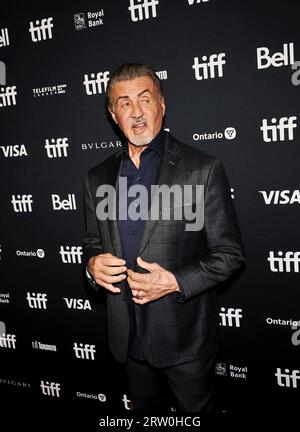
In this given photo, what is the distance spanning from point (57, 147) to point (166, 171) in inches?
45.5

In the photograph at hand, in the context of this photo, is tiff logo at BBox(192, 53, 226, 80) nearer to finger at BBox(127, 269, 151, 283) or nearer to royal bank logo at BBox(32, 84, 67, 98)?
royal bank logo at BBox(32, 84, 67, 98)

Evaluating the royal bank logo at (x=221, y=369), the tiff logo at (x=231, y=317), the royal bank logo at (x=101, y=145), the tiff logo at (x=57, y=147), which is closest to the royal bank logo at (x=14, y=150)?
the tiff logo at (x=57, y=147)

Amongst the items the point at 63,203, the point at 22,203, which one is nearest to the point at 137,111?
the point at 63,203

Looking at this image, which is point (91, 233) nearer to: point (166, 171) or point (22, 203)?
point (166, 171)

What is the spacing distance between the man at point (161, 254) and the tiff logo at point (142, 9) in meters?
0.67

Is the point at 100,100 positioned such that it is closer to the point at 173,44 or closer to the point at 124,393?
the point at 173,44

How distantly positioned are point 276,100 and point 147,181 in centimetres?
85

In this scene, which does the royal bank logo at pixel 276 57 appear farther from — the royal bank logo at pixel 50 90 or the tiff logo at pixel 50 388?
the tiff logo at pixel 50 388

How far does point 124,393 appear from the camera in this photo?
2.60 meters

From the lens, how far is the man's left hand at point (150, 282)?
4.83 ft

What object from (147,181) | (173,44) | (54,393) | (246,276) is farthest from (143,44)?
(54,393)

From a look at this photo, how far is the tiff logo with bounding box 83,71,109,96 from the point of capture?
2.22 metres

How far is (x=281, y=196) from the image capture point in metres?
1.98

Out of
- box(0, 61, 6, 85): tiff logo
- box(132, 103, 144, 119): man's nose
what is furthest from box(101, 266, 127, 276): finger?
box(0, 61, 6, 85): tiff logo
